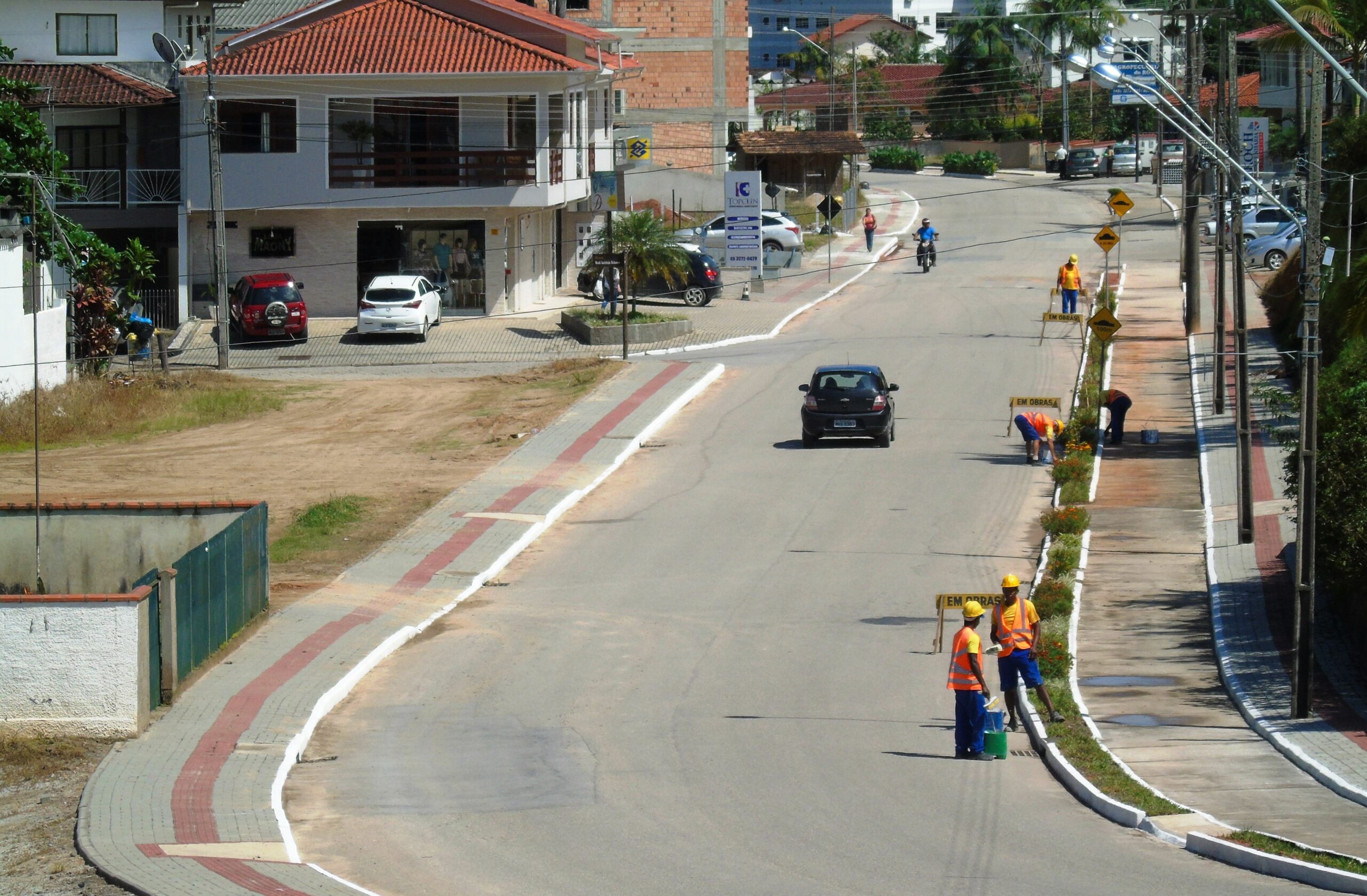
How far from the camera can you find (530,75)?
44.1 metres

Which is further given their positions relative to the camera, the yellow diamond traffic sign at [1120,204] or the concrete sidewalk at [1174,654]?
the yellow diamond traffic sign at [1120,204]

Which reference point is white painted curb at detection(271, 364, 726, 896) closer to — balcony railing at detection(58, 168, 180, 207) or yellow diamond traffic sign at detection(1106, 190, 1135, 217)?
yellow diamond traffic sign at detection(1106, 190, 1135, 217)

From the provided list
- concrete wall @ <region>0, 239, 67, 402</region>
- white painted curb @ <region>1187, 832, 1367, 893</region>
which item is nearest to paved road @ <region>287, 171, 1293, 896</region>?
white painted curb @ <region>1187, 832, 1367, 893</region>

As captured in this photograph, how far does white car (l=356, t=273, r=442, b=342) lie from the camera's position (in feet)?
137

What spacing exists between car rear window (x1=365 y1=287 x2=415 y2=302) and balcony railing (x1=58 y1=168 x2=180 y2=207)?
279 inches

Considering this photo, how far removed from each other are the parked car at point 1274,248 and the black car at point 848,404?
2168 cm

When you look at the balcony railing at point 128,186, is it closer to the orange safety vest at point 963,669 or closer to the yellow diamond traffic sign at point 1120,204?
the yellow diamond traffic sign at point 1120,204

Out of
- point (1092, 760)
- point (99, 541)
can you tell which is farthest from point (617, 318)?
point (1092, 760)

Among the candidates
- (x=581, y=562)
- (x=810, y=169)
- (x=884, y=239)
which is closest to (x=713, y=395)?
(x=581, y=562)

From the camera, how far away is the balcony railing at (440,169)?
144ft

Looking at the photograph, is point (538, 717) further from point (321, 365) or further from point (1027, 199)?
point (1027, 199)

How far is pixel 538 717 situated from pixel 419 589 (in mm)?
5567

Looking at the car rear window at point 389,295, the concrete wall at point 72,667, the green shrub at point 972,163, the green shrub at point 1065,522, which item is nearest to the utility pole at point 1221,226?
the green shrub at point 1065,522

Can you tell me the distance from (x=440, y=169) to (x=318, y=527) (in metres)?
21.3
